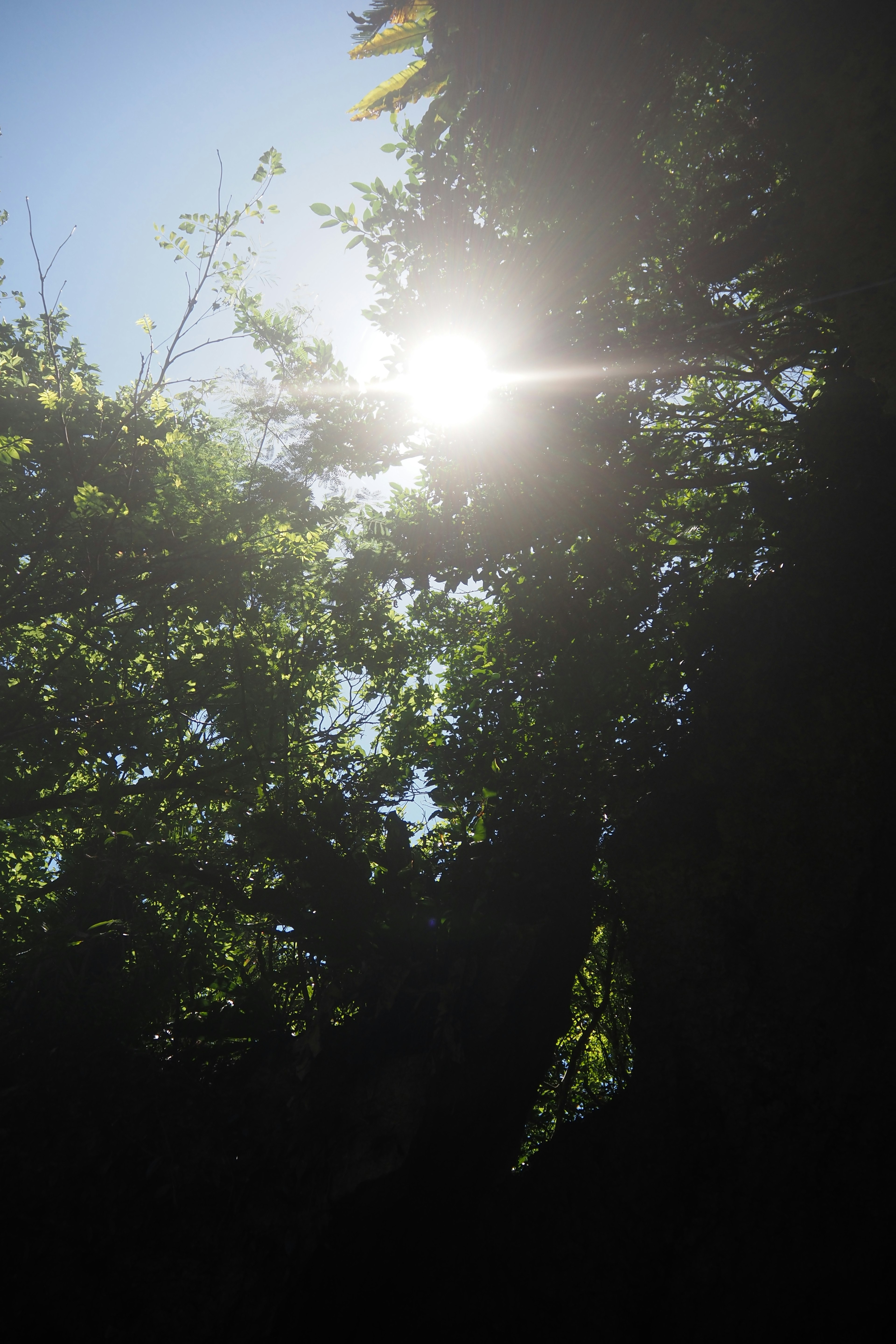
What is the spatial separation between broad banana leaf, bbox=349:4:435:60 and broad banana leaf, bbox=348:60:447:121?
0.19 metres

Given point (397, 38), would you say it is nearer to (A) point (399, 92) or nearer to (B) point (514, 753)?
(A) point (399, 92)

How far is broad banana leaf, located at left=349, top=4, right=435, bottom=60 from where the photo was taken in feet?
19.6

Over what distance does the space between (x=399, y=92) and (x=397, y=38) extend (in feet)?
1.36

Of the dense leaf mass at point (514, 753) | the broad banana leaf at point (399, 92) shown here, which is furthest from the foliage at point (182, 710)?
the broad banana leaf at point (399, 92)

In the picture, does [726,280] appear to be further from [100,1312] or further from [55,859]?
[55,859]

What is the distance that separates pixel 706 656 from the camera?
5.95 m

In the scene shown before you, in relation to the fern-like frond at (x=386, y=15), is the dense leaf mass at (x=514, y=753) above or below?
below

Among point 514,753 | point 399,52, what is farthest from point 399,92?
point 514,753

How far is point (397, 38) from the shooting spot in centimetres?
607

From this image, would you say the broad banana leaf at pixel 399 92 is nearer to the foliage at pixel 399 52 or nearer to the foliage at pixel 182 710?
the foliage at pixel 399 52

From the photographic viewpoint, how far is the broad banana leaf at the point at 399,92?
6.19m

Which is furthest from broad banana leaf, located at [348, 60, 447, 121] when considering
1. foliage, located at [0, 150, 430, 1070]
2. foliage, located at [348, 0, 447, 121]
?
foliage, located at [0, 150, 430, 1070]

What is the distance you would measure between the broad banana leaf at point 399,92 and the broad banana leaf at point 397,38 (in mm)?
190

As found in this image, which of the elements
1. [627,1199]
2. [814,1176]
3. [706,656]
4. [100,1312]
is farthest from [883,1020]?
[100,1312]
